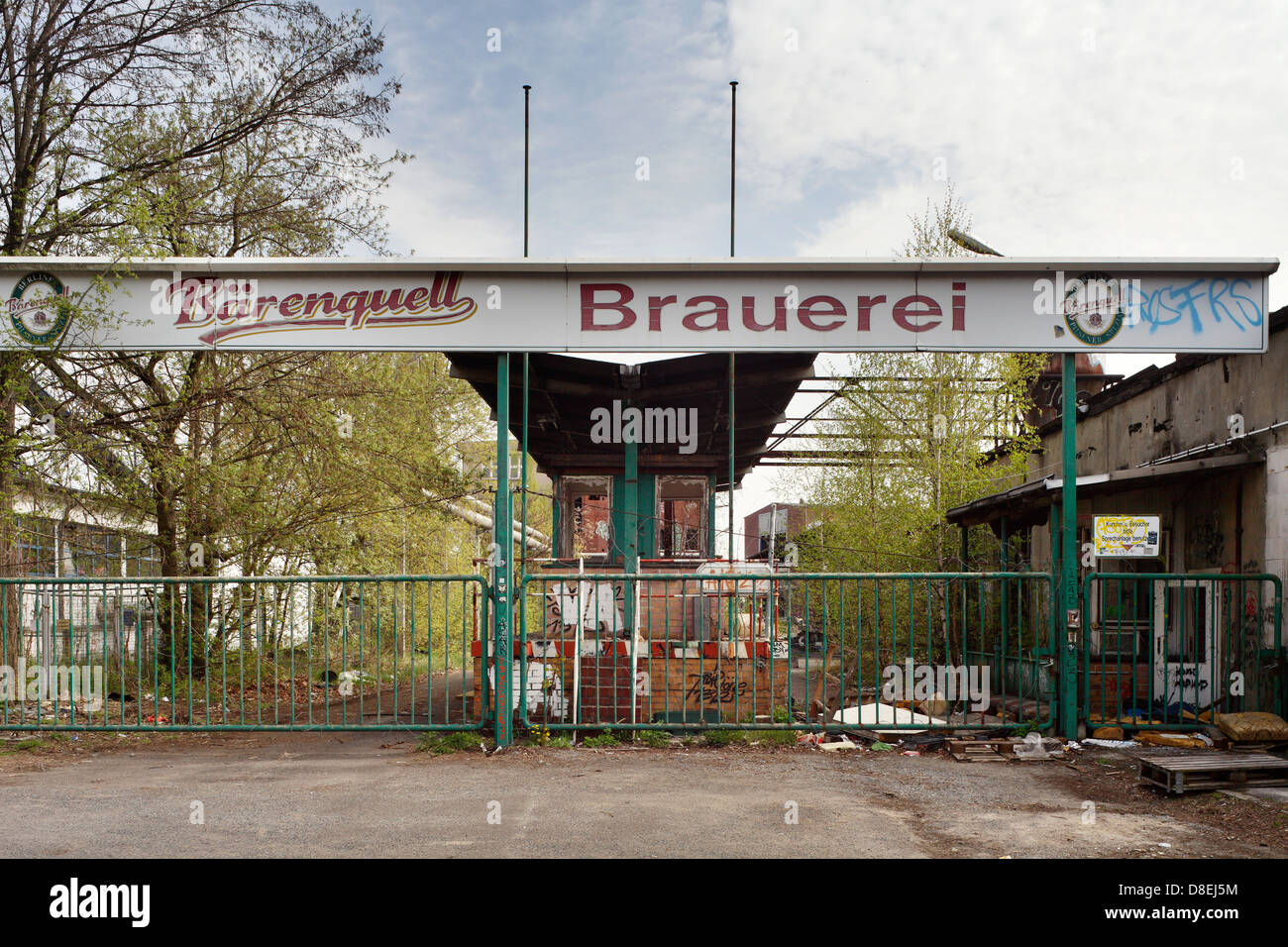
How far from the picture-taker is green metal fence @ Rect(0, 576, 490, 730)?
9602mm

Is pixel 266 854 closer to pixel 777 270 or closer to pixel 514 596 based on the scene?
pixel 514 596

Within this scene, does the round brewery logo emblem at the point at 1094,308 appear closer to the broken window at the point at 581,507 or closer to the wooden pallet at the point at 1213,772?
the wooden pallet at the point at 1213,772

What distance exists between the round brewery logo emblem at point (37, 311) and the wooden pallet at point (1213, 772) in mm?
10501

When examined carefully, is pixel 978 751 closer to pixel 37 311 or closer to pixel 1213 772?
pixel 1213 772

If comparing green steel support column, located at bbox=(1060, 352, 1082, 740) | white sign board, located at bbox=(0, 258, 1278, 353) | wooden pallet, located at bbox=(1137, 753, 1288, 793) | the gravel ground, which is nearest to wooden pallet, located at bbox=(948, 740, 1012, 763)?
the gravel ground

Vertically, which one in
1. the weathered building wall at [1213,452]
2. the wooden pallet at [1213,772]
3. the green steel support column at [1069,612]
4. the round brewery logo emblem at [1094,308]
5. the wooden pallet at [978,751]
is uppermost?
the round brewery logo emblem at [1094,308]

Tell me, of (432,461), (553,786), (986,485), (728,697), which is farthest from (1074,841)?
(986,485)

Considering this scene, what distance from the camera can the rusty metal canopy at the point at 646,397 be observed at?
534 inches

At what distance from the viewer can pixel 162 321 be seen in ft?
→ 32.2

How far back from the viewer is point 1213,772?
7.43 meters

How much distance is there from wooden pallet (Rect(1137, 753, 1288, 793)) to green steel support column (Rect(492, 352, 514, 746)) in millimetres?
5419

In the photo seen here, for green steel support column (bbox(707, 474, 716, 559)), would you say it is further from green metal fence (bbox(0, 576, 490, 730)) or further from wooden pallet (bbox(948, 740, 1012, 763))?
wooden pallet (bbox(948, 740, 1012, 763))

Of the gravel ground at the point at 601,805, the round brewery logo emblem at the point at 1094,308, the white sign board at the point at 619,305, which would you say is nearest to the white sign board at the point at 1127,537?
the white sign board at the point at 619,305
